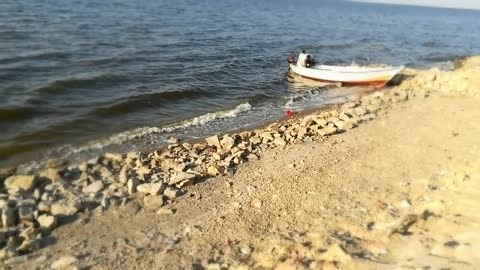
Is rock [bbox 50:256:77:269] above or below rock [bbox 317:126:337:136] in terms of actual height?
below

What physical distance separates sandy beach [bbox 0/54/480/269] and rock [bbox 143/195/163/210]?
0.08 ft

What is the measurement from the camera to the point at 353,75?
2116 centimetres

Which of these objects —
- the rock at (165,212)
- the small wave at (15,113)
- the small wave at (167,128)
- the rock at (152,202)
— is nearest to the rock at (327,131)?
the small wave at (167,128)

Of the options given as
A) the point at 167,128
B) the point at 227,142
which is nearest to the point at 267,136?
the point at 227,142

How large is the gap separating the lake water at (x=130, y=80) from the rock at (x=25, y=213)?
3.55 metres

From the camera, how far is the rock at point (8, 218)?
7.72 meters

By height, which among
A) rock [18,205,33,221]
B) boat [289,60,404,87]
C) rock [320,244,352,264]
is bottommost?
rock [18,205,33,221]

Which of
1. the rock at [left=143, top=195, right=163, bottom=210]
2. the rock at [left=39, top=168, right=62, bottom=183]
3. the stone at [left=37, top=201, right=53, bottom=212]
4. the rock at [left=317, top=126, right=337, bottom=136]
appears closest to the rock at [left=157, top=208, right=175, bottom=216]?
the rock at [left=143, top=195, right=163, bottom=210]

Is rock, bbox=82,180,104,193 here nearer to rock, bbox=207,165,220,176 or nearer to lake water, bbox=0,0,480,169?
rock, bbox=207,165,220,176

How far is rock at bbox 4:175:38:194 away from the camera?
9.09 m

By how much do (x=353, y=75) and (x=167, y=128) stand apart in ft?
36.7

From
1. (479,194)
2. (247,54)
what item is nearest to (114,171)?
(479,194)

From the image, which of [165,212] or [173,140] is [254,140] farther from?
[165,212]

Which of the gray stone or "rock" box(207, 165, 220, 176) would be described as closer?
"rock" box(207, 165, 220, 176)
